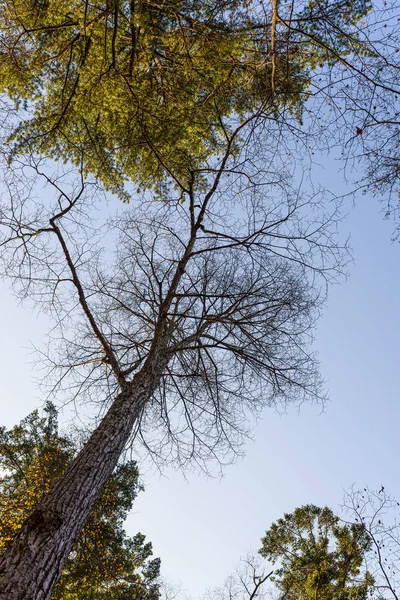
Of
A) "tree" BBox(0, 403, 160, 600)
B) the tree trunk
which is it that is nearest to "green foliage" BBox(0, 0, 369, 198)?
the tree trunk

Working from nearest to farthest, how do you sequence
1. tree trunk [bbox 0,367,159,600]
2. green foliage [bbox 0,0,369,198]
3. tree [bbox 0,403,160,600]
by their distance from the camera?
1. tree trunk [bbox 0,367,159,600]
2. green foliage [bbox 0,0,369,198]
3. tree [bbox 0,403,160,600]

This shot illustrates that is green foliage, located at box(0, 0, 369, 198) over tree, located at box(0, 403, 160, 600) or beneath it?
over

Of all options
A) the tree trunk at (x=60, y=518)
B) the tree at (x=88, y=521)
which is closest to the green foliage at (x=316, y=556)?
the tree at (x=88, y=521)

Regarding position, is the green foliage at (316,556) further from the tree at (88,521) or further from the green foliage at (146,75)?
the green foliage at (146,75)

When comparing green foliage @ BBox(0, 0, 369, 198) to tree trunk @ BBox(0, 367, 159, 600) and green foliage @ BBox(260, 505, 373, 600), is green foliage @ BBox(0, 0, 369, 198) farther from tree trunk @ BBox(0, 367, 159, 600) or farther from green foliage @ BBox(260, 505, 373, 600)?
green foliage @ BBox(260, 505, 373, 600)

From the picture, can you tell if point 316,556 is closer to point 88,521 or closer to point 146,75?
point 88,521

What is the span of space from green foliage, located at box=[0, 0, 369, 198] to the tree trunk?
131 inches

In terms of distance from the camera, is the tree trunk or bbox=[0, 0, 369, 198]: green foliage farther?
bbox=[0, 0, 369, 198]: green foliage

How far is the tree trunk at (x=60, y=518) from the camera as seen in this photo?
266 centimetres

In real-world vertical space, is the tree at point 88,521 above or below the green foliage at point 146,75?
below

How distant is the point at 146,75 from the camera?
18.6 feet

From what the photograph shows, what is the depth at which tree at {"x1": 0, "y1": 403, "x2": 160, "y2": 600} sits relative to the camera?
27.2ft

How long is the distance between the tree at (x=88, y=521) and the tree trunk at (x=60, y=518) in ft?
14.5

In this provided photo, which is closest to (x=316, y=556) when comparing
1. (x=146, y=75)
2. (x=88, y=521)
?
(x=88, y=521)
